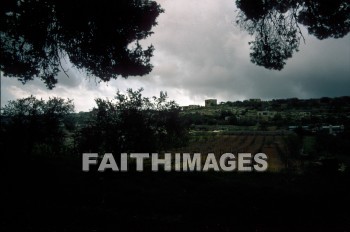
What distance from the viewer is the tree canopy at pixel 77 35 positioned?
1115cm

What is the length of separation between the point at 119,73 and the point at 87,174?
10.6 m

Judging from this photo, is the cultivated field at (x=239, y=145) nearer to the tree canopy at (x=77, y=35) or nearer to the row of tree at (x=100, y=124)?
the row of tree at (x=100, y=124)

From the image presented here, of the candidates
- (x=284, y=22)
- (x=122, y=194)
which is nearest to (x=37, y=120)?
(x=122, y=194)

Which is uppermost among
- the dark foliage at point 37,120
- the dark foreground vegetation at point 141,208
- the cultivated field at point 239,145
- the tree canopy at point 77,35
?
the tree canopy at point 77,35

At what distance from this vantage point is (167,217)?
1158cm

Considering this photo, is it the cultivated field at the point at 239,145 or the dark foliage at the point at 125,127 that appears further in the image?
the cultivated field at the point at 239,145

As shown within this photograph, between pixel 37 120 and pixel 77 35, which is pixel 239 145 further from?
pixel 77 35

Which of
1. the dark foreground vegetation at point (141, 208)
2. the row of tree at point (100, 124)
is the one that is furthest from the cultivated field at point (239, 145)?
the dark foreground vegetation at point (141, 208)

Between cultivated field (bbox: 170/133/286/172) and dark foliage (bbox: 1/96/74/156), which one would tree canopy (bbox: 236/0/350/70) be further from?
cultivated field (bbox: 170/133/286/172)

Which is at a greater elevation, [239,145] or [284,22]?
[284,22]

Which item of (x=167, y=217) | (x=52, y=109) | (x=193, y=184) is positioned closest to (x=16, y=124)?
(x=52, y=109)

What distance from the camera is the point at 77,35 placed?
12.1 meters

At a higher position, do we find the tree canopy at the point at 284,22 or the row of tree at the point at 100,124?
the tree canopy at the point at 284,22

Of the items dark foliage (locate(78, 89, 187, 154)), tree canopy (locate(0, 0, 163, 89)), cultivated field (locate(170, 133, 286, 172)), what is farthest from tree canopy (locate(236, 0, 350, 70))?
cultivated field (locate(170, 133, 286, 172))
